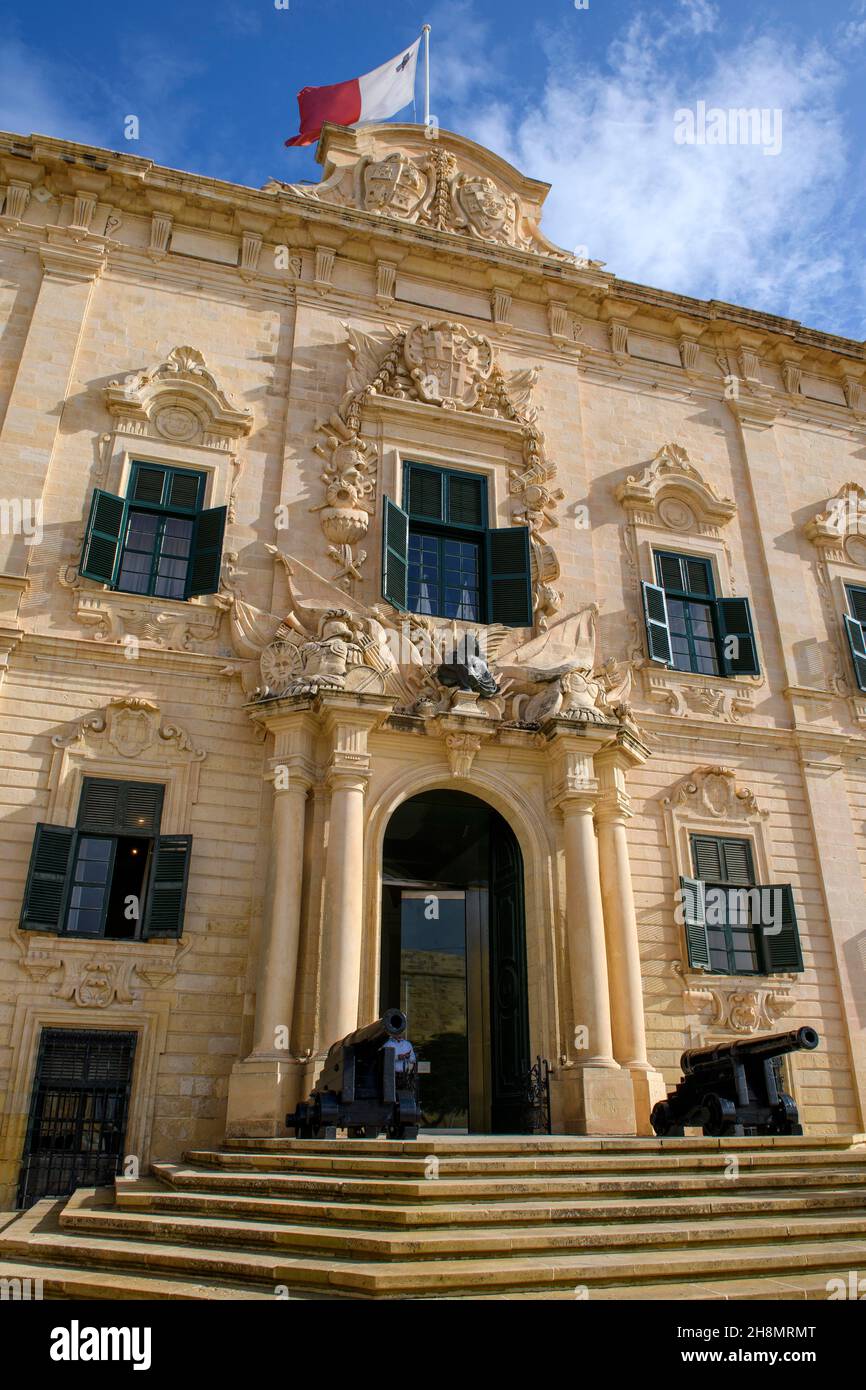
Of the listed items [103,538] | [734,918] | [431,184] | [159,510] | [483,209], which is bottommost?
[734,918]

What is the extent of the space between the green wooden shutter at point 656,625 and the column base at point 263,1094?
8.04m

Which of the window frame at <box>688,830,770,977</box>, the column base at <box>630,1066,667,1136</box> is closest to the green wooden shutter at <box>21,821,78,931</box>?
the column base at <box>630,1066,667,1136</box>

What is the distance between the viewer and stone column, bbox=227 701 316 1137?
1046cm

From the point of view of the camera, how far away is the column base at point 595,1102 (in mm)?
11102

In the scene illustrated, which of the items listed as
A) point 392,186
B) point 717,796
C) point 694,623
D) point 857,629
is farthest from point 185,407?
point 857,629

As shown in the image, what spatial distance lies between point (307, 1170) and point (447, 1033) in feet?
41.9

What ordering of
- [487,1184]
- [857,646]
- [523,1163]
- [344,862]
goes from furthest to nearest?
[857,646] → [344,862] → [523,1163] → [487,1184]

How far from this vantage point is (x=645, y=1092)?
11.6 m

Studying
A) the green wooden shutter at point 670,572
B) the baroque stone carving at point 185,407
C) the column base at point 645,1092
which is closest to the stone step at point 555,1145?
the column base at point 645,1092

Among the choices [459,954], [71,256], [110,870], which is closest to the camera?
[110,870]

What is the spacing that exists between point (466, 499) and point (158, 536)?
15.9ft

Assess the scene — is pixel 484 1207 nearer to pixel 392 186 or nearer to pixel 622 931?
pixel 622 931

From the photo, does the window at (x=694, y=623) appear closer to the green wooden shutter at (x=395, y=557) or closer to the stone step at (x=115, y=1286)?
the green wooden shutter at (x=395, y=557)
